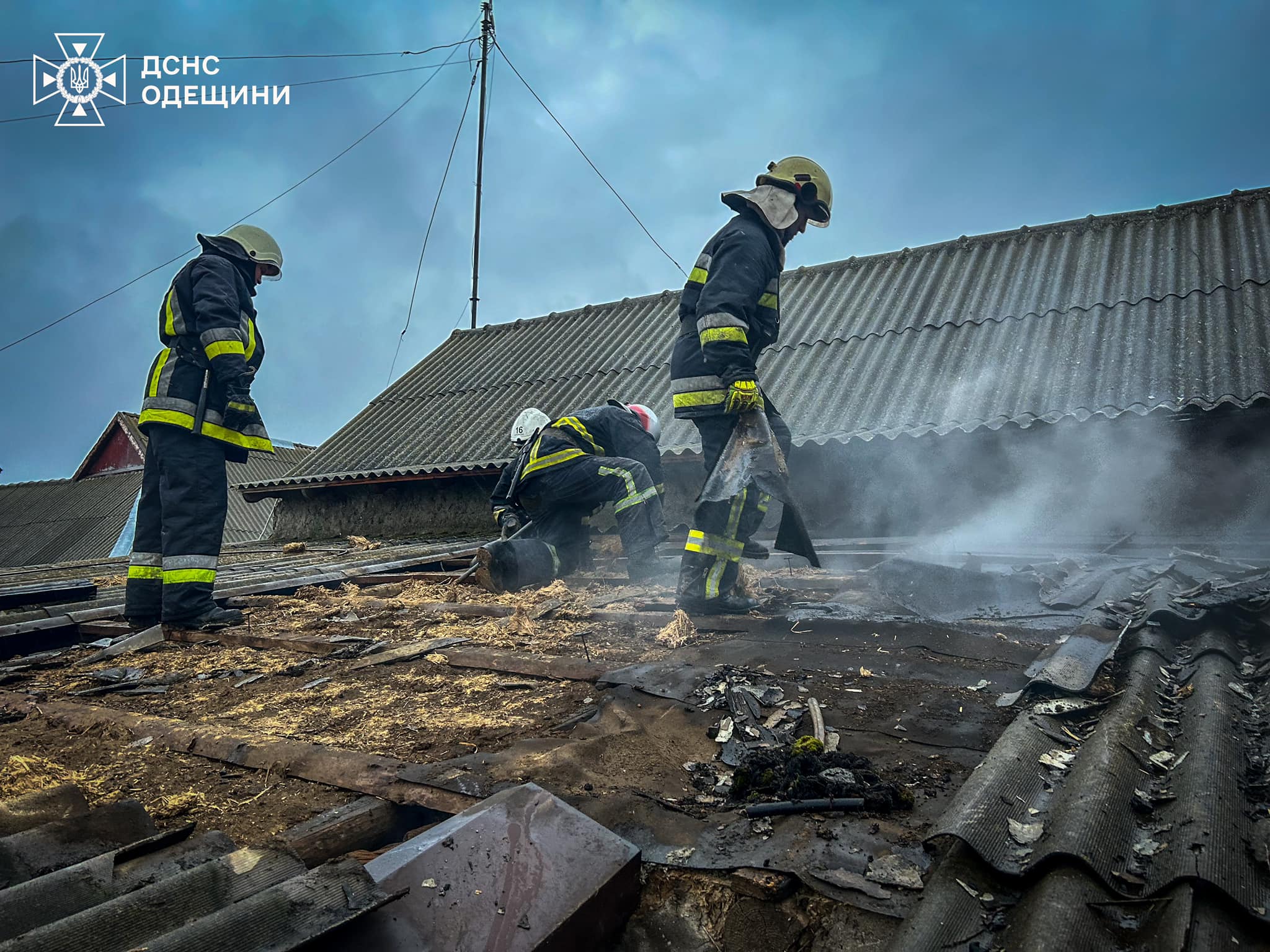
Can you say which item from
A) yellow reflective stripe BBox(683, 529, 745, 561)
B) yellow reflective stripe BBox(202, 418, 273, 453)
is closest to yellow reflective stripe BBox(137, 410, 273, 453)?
yellow reflective stripe BBox(202, 418, 273, 453)

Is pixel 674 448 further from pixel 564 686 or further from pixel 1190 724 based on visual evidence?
pixel 1190 724

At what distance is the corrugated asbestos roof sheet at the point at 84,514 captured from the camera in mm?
18750

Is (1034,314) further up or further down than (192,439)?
further up

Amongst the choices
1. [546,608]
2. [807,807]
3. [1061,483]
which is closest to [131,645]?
[546,608]

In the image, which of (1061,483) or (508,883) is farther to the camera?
(1061,483)

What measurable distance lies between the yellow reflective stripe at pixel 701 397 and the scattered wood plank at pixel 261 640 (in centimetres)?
217

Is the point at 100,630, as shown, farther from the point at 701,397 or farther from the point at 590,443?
the point at 701,397

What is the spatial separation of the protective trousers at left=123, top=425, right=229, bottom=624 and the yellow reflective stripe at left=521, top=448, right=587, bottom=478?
193 centimetres

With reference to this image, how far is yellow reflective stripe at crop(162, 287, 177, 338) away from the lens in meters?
4.00

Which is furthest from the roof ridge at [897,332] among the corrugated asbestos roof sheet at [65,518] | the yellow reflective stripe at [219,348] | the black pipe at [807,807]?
the corrugated asbestos roof sheet at [65,518]

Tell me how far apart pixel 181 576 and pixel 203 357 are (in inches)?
48.6

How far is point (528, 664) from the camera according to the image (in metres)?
2.89

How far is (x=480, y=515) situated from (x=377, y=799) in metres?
7.06

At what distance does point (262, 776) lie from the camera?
1.95 meters
